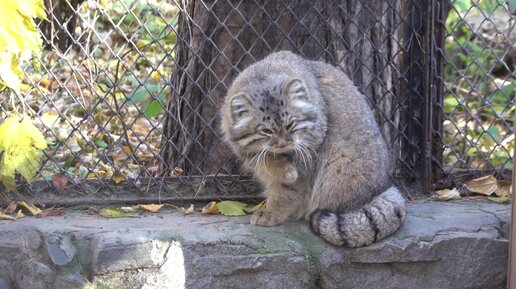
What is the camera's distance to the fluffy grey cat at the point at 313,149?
Answer: 458cm

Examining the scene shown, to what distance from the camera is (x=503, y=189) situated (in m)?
5.35

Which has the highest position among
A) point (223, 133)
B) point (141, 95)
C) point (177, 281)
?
point (141, 95)

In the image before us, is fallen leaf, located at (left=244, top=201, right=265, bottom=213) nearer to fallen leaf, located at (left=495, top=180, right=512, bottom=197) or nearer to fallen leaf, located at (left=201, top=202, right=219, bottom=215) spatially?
fallen leaf, located at (left=201, top=202, right=219, bottom=215)

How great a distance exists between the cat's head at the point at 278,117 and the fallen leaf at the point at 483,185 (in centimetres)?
127

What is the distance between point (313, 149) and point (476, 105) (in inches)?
180

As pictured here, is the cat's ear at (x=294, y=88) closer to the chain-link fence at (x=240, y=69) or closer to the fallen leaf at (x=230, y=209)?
the chain-link fence at (x=240, y=69)

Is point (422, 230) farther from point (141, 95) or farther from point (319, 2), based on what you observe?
point (141, 95)

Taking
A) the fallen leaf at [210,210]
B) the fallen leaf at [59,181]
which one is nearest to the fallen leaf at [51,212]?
the fallen leaf at [59,181]

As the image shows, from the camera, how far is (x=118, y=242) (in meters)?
4.37

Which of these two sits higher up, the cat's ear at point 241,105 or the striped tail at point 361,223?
the cat's ear at point 241,105

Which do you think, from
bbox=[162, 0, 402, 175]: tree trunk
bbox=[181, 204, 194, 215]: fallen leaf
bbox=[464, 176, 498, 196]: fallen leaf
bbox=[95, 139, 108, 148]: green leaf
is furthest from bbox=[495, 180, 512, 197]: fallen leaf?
bbox=[95, 139, 108, 148]: green leaf

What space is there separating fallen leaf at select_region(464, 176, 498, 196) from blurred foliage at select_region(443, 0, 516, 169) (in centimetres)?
14

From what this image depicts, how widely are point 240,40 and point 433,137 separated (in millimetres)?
1415

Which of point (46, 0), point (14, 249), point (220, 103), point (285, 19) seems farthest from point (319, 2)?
point (14, 249)
